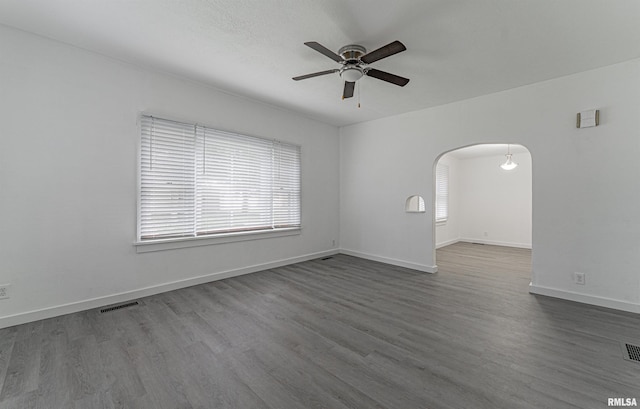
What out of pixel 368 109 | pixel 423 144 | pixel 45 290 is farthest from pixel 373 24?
pixel 45 290

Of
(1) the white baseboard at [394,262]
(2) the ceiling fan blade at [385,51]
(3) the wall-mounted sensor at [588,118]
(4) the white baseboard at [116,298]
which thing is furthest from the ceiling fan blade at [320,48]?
(1) the white baseboard at [394,262]

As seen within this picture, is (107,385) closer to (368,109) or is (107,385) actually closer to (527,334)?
(527,334)

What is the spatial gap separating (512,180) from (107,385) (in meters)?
9.16

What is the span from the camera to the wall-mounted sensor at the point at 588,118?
127 inches

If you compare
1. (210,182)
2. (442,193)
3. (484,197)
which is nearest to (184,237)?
(210,182)

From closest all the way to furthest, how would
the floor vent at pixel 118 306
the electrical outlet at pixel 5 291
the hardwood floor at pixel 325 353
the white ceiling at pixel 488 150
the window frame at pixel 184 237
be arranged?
the hardwood floor at pixel 325 353 < the electrical outlet at pixel 5 291 < the floor vent at pixel 118 306 < the window frame at pixel 184 237 < the white ceiling at pixel 488 150

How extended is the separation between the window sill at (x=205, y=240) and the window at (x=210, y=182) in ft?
0.24

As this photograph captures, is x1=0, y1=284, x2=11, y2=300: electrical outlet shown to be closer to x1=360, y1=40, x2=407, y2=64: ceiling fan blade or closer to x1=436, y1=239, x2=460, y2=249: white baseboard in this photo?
x1=360, y1=40, x2=407, y2=64: ceiling fan blade

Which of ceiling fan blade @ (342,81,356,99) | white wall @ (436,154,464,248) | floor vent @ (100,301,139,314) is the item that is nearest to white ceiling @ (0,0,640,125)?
ceiling fan blade @ (342,81,356,99)

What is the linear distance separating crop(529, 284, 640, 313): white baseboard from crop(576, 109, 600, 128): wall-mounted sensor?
2.15 meters

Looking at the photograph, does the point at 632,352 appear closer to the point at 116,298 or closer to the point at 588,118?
the point at 588,118

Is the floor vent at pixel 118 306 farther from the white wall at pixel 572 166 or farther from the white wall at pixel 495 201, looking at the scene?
the white wall at pixel 495 201

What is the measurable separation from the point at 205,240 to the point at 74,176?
1697 mm

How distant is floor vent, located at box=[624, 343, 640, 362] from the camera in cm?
Answer: 215
